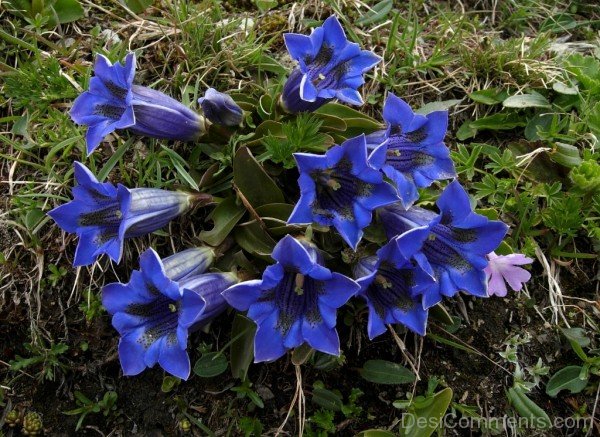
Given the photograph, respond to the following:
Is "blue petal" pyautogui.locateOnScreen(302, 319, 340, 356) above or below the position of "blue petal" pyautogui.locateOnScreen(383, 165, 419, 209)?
below

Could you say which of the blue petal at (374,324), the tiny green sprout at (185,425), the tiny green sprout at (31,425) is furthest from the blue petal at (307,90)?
the tiny green sprout at (31,425)

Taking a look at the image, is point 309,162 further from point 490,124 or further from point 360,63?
point 490,124

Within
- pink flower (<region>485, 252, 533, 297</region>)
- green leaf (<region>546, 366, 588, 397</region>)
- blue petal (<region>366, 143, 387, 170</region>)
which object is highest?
blue petal (<region>366, 143, 387, 170</region>)

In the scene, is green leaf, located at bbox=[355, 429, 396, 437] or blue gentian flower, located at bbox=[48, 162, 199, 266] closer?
blue gentian flower, located at bbox=[48, 162, 199, 266]

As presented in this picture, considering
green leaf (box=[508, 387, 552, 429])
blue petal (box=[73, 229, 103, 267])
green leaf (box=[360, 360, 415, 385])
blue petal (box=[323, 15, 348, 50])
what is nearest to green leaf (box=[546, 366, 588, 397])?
green leaf (box=[508, 387, 552, 429])

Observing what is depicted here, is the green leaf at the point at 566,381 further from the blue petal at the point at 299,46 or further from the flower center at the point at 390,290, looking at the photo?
the blue petal at the point at 299,46

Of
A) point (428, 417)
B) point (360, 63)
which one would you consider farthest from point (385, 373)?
point (360, 63)

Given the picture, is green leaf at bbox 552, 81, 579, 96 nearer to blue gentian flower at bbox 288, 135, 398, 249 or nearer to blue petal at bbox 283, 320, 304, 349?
blue gentian flower at bbox 288, 135, 398, 249
